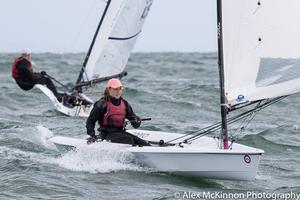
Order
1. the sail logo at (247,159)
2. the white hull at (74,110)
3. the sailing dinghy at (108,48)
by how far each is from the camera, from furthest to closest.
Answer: the sailing dinghy at (108,48) < the white hull at (74,110) < the sail logo at (247,159)

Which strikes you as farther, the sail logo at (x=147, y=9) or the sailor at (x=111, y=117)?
the sail logo at (x=147, y=9)

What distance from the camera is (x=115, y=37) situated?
12742mm

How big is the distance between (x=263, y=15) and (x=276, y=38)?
0.25 m

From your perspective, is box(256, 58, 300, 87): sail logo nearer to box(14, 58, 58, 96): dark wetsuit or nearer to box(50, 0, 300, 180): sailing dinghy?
box(50, 0, 300, 180): sailing dinghy

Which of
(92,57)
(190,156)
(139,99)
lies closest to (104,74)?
(92,57)

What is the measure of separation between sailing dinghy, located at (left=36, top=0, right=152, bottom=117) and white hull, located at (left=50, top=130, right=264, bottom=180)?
5200 millimetres

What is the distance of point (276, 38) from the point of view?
6.83 m

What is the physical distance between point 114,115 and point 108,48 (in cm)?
530

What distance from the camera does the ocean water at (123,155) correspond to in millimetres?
6730

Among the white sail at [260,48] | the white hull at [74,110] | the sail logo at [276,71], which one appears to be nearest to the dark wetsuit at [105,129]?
the white sail at [260,48]

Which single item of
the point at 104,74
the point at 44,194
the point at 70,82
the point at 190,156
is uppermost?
the point at 70,82

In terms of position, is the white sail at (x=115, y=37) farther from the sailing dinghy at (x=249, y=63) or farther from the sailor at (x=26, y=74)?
the sailing dinghy at (x=249, y=63)

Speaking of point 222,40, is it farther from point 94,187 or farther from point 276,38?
point 94,187

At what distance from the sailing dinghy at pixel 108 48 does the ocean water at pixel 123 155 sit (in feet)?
1.10
